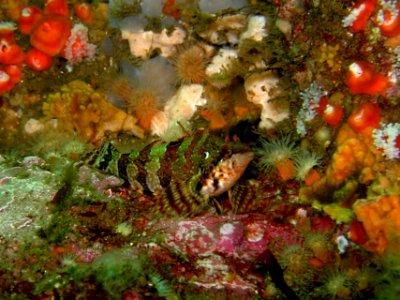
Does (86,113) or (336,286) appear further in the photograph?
(86,113)

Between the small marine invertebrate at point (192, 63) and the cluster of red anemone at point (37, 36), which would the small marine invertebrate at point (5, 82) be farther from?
the small marine invertebrate at point (192, 63)

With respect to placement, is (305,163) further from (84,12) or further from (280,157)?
(84,12)

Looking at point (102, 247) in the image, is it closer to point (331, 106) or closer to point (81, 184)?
point (81, 184)

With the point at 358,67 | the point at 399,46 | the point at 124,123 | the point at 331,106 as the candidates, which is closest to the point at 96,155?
the point at 124,123

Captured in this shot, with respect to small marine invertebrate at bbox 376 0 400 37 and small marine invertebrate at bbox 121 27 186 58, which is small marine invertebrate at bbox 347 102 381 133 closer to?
small marine invertebrate at bbox 376 0 400 37

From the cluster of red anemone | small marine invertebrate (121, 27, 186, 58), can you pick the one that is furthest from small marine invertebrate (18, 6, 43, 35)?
small marine invertebrate (121, 27, 186, 58)

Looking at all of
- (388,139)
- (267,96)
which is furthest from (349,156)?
(267,96)
